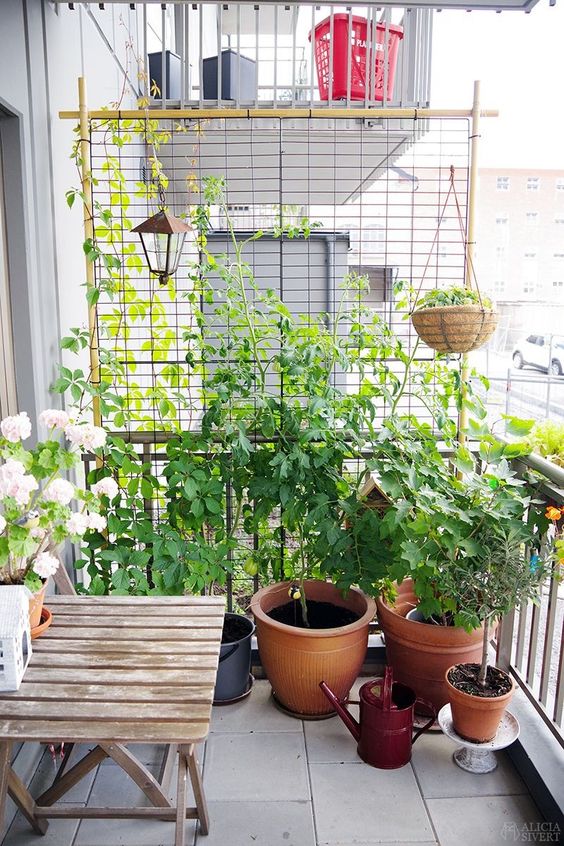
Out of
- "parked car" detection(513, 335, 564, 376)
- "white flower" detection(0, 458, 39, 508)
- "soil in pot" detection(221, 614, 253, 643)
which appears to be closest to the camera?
"white flower" detection(0, 458, 39, 508)

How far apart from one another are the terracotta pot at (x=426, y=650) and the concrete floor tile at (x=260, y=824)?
0.62 m

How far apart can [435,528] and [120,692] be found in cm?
A: 111

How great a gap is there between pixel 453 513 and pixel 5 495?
1.31 m

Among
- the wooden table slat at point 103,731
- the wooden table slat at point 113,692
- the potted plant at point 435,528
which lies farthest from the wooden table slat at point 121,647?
the potted plant at point 435,528

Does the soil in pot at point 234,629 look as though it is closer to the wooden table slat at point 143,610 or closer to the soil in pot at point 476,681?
the wooden table slat at point 143,610

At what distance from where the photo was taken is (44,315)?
2.26m

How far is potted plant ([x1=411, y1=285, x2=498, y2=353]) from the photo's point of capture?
6.81 ft

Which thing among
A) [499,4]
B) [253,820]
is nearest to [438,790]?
[253,820]

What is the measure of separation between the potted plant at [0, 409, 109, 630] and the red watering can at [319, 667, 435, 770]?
1044 millimetres

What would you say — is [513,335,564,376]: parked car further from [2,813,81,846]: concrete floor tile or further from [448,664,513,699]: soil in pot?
[2,813,81,846]: concrete floor tile

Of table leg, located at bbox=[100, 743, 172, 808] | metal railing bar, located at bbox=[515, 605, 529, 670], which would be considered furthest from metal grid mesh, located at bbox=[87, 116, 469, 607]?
Answer: table leg, located at bbox=[100, 743, 172, 808]

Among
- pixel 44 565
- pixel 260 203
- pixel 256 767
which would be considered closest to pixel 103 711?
pixel 44 565

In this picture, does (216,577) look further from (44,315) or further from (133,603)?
(44,315)

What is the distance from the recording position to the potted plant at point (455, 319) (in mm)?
2074
